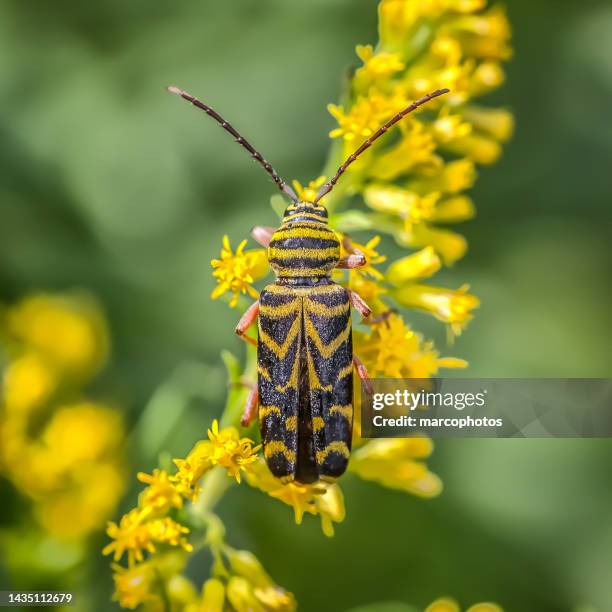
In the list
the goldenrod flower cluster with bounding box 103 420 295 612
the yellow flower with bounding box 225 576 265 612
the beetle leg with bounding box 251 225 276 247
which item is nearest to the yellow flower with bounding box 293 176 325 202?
the beetle leg with bounding box 251 225 276 247

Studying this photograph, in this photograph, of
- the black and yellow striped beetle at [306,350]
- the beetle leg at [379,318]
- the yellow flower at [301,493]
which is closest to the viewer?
the black and yellow striped beetle at [306,350]

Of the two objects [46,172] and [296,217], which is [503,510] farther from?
[46,172]

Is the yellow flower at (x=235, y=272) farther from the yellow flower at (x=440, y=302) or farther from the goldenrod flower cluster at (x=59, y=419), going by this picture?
the goldenrod flower cluster at (x=59, y=419)

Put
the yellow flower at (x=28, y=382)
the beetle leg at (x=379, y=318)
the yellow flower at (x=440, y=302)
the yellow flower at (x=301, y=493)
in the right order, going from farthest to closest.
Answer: the yellow flower at (x=28, y=382), the yellow flower at (x=440, y=302), the beetle leg at (x=379, y=318), the yellow flower at (x=301, y=493)

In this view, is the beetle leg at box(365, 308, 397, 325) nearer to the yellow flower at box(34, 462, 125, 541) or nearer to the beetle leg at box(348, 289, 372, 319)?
the beetle leg at box(348, 289, 372, 319)

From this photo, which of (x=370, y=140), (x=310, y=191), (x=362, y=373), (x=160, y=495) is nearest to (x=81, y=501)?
(x=160, y=495)

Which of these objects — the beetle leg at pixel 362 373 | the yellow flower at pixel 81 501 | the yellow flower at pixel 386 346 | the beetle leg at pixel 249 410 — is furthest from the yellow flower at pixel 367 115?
the yellow flower at pixel 81 501

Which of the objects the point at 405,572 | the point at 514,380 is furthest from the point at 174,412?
the point at 514,380
